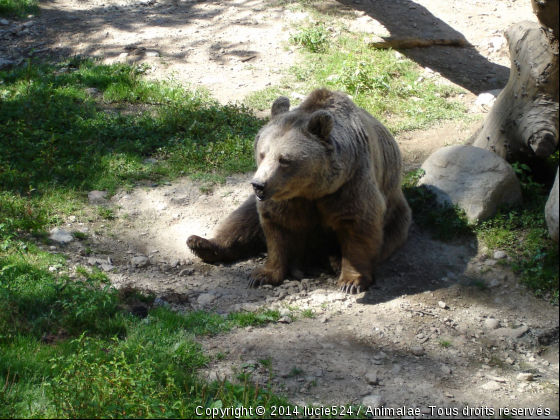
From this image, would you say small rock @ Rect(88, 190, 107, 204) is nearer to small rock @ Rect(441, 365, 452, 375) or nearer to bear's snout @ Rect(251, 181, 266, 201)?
bear's snout @ Rect(251, 181, 266, 201)

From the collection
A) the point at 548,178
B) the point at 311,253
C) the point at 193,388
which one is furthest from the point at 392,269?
the point at 193,388

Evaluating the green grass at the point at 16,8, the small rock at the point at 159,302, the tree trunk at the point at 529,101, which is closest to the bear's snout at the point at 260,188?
the small rock at the point at 159,302

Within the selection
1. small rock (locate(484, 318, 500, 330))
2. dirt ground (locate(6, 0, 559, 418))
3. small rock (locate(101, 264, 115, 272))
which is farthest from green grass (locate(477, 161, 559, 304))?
small rock (locate(101, 264, 115, 272))

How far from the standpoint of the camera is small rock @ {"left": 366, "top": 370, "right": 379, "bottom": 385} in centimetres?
419

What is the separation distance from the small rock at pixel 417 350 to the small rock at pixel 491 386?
631 millimetres

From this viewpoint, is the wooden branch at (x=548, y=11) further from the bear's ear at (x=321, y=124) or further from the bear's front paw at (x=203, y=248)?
the bear's front paw at (x=203, y=248)

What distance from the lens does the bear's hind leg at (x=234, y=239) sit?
Result: 6.39m

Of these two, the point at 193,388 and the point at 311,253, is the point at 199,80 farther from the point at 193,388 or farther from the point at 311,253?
the point at 193,388

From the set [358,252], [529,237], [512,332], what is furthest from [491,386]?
[529,237]

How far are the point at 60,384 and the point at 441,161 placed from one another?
5.09m

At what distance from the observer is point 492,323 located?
5.16m

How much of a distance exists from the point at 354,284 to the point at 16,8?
34.9 ft

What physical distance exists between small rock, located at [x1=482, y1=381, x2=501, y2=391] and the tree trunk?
3.19 m

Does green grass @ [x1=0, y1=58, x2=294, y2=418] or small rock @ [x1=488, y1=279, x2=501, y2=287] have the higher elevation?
green grass @ [x1=0, y1=58, x2=294, y2=418]
